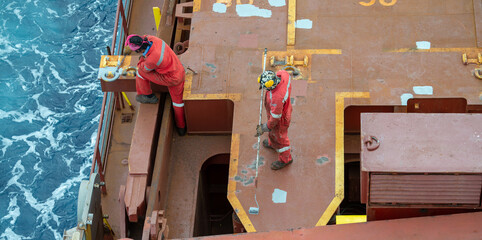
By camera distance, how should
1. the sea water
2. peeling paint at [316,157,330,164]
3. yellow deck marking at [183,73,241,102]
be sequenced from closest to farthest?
1. peeling paint at [316,157,330,164]
2. yellow deck marking at [183,73,241,102]
3. the sea water

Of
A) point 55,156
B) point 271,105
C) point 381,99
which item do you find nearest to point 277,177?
point 271,105

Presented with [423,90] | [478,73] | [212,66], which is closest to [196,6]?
[212,66]

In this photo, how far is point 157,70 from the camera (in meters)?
11.4

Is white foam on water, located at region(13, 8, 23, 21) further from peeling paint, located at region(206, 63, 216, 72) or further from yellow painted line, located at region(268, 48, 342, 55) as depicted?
yellow painted line, located at region(268, 48, 342, 55)

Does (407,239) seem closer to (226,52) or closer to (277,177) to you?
(277,177)

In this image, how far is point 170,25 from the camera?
13.5 meters

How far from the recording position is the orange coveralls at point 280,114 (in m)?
10.2

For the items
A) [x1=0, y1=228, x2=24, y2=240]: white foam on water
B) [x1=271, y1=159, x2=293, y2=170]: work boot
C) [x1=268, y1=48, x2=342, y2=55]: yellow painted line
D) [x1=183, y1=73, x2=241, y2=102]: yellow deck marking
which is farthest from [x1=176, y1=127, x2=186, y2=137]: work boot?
[x1=0, y1=228, x2=24, y2=240]: white foam on water

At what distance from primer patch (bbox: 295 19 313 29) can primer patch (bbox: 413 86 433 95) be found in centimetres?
225

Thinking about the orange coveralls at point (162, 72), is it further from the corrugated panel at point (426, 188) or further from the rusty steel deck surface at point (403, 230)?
the corrugated panel at point (426, 188)

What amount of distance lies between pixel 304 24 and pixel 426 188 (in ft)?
18.2

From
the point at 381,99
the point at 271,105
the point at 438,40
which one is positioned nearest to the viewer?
the point at 271,105

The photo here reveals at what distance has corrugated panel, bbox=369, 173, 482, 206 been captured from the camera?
7500 millimetres

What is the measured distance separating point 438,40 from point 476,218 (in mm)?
5255
